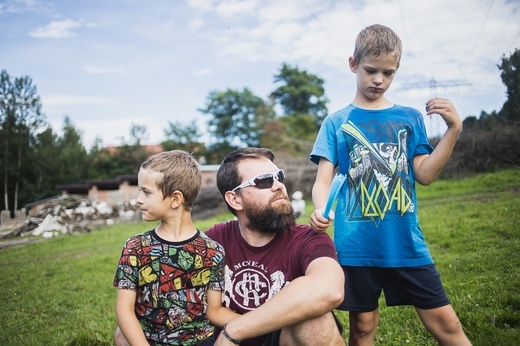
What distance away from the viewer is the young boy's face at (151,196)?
7.07 ft

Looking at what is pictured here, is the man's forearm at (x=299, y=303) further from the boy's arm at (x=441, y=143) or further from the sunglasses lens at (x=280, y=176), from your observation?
the boy's arm at (x=441, y=143)

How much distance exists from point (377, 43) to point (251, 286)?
1503 mm

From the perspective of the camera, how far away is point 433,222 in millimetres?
6824

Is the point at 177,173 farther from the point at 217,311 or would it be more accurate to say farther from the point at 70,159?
the point at 70,159

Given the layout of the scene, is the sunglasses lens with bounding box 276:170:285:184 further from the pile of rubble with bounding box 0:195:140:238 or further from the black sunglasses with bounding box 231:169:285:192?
the pile of rubble with bounding box 0:195:140:238

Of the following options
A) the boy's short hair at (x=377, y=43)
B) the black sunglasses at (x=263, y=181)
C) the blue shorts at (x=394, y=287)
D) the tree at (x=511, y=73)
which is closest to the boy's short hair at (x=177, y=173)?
the black sunglasses at (x=263, y=181)

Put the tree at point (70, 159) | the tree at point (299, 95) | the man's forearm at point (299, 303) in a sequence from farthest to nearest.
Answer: the tree at point (299, 95)
the tree at point (70, 159)
the man's forearm at point (299, 303)

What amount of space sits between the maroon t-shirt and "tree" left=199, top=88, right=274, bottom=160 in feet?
129

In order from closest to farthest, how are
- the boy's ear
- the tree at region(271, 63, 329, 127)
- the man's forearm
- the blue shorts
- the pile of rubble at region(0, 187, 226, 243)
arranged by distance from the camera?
the man's forearm → the blue shorts → the boy's ear → the pile of rubble at region(0, 187, 226, 243) → the tree at region(271, 63, 329, 127)

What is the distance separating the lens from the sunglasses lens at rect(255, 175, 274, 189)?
2.39m

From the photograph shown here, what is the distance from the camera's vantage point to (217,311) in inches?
84.0

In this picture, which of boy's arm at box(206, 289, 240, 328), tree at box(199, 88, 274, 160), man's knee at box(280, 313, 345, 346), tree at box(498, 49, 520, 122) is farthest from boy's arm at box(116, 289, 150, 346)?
tree at box(199, 88, 274, 160)

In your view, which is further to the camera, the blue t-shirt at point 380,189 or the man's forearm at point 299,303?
the blue t-shirt at point 380,189

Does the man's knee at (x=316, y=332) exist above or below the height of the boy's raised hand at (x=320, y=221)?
below
